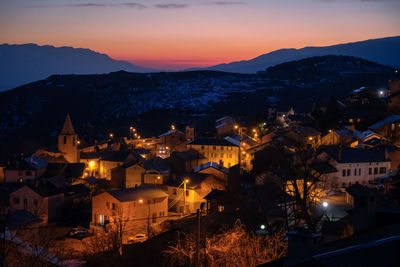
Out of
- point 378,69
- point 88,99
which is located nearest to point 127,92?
point 88,99

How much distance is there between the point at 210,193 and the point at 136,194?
5894 mm

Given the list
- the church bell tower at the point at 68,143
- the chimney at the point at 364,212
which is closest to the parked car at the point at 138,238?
the chimney at the point at 364,212

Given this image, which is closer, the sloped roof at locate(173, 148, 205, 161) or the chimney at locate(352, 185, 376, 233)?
the chimney at locate(352, 185, 376, 233)

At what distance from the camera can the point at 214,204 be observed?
30594 mm

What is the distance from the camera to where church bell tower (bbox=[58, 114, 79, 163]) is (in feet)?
183

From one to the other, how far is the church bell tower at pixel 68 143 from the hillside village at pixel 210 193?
136mm

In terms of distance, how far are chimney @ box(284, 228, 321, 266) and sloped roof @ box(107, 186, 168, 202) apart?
77.7ft

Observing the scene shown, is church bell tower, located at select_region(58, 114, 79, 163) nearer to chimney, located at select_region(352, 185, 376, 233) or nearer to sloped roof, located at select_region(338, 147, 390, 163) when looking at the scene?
sloped roof, located at select_region(338, 147, 390, 163)

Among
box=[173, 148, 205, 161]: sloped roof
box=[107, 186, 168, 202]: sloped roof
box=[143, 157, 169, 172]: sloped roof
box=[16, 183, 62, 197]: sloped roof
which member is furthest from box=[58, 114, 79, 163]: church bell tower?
box=[107, 186, 168, 202]: sloped roof

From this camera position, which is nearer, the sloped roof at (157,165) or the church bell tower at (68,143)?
the sloped roof at (157,165)

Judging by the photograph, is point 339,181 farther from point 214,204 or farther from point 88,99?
point 88,99

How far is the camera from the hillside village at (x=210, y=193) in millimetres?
17422

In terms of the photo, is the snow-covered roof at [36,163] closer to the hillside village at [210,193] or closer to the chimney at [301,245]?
the hillside village at [210,193]

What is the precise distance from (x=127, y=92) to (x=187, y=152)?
106 m
